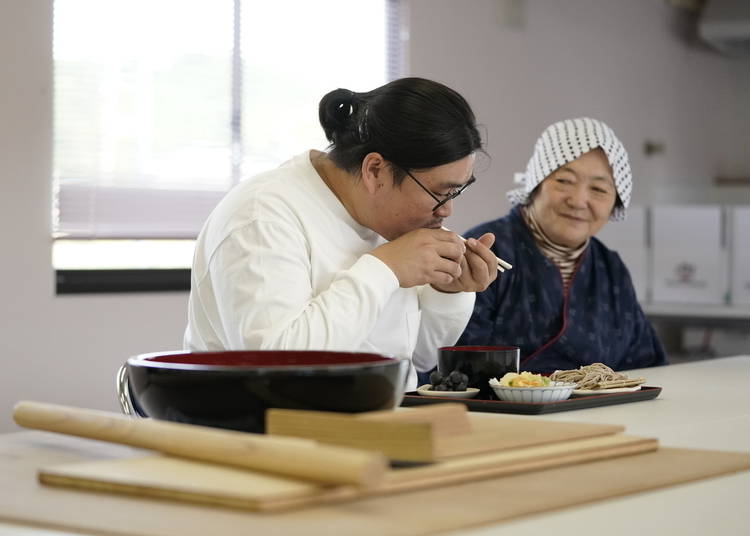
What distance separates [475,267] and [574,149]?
0.98 meters

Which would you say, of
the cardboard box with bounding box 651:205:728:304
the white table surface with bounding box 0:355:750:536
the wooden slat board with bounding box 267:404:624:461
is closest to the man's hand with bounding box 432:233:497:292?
the white table surface with bounding box 0:355:750:536

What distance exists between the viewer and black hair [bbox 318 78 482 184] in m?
1.77

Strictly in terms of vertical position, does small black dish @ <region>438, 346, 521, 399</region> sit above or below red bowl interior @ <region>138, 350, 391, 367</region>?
below

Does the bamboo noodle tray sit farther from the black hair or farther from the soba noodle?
the black hair

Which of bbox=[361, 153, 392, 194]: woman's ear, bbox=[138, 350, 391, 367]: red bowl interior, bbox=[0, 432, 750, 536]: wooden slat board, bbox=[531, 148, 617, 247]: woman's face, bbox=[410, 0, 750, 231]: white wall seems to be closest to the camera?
bbox=[0, 432, 750, 536]: wooden slat board

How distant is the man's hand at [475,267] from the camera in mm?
1856

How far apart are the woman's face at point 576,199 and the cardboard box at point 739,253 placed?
192 cm

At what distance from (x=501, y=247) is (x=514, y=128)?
7.17 feet

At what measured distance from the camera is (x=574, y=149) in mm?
2736

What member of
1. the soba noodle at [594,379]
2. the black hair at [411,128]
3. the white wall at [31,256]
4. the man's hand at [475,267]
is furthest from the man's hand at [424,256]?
the white wall at [31,256]

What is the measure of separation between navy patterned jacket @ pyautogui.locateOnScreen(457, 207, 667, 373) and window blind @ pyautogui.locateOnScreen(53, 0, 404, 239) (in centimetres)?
126

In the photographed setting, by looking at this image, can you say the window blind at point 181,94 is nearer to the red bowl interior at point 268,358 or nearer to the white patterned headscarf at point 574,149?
the white patterned headscarf at point 574,149

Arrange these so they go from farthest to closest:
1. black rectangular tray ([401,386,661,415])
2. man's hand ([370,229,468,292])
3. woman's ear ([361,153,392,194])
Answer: woman's ear ([361,153,392,194]), man's hand ([370,229,468,292]), black rectangular tray ([401,386,661,415])

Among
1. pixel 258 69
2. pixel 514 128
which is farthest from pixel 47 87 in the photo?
pixel 514 128
